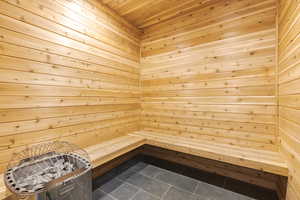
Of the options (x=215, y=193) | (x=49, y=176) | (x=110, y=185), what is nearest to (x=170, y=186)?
(x=215, y=193)

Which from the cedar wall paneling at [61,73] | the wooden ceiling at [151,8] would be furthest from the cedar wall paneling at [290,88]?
the cedar wall paneling at [61,73]

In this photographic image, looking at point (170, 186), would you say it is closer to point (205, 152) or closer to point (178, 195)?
point (178, 195)

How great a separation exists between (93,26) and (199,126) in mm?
2391

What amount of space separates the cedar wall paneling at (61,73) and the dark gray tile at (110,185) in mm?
657

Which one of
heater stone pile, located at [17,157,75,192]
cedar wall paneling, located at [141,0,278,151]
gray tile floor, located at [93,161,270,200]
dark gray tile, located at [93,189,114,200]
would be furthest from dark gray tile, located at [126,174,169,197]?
heater stone pile, located at [17,157,75,192]

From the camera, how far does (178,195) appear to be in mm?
1847

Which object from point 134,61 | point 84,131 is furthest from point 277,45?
point 84,131

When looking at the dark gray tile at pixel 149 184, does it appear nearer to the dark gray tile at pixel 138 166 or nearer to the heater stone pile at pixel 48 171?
the dark gray tile at pixel 138 166

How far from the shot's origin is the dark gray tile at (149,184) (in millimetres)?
1920

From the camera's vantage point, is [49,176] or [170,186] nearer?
[49,176]

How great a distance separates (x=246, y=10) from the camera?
6.64 feet

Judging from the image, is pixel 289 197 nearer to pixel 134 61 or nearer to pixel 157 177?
pixel 157 177

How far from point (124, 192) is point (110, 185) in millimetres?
282

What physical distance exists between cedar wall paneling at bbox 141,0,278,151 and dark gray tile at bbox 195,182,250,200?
679mm
